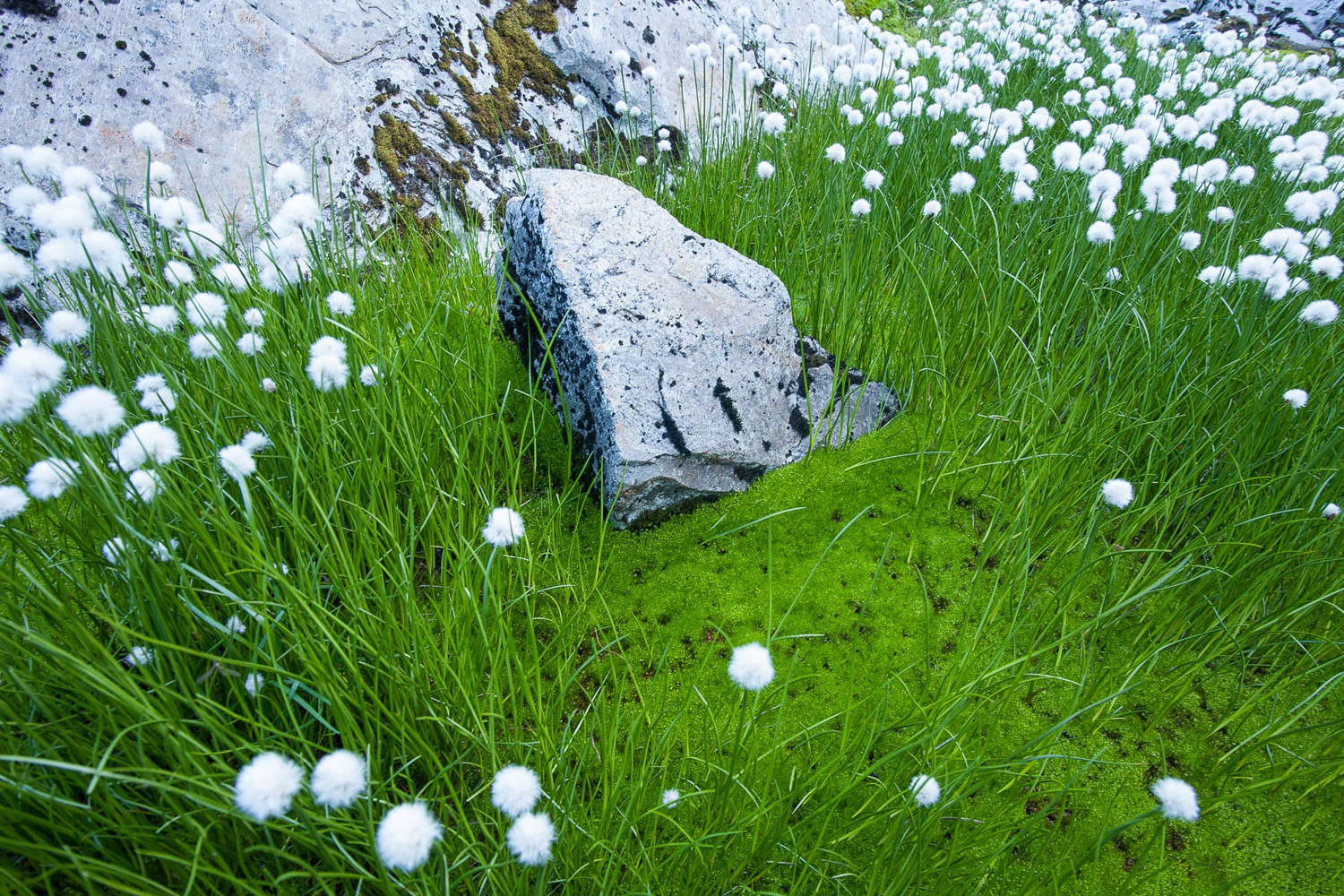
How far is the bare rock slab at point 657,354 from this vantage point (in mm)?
2086

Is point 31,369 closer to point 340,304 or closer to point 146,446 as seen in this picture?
point 146,446

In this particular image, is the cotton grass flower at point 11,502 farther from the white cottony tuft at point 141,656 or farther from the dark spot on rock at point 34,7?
the dark spot on rock at point 34,7

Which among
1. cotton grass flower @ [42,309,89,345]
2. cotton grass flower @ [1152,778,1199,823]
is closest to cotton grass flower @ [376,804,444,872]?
cotton grass flower @ [1152,778,1199,823]

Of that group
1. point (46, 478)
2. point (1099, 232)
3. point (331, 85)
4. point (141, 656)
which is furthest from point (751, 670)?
point (331, 85)

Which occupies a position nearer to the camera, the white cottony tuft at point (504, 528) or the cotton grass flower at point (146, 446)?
the cotton grass flower at point (146, 446)

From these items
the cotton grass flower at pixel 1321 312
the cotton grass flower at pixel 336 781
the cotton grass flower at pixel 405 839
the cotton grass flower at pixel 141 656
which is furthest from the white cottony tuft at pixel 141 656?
the cotton grass flower at pixel 1321 312

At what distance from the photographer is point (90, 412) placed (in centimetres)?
116

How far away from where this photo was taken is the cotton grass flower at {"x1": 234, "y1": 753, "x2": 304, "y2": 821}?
32.5 inches

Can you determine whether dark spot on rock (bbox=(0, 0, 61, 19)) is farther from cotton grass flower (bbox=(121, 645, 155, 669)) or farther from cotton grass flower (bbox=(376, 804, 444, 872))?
cotton grass flower (bbox=(376, 804, 444, 872))

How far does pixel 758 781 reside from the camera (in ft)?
5.03

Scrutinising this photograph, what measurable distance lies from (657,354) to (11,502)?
1.58 meters

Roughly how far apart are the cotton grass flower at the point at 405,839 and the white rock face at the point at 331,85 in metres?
2.14

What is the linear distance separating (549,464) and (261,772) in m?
1.53

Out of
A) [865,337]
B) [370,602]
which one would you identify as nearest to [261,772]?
[370,602]
